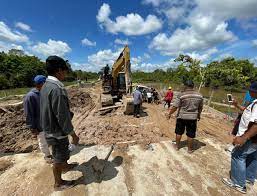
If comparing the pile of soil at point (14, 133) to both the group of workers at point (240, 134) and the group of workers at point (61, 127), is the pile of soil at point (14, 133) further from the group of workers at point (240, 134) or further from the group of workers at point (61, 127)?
the group of workers at point (240, 134)

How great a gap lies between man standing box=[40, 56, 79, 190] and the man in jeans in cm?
248

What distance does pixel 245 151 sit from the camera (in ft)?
8.45

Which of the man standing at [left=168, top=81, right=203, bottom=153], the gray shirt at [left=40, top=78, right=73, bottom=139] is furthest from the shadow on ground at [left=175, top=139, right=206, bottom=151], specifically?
the gray shirt at [left=40, top=78, right=73, bottom=139]

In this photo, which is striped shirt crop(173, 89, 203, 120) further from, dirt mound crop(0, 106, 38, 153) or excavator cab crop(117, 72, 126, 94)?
excavator cab crop(117, 72, 126, 94)

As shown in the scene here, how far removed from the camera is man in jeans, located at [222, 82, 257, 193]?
2357mm

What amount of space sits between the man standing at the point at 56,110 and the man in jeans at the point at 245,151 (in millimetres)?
2481

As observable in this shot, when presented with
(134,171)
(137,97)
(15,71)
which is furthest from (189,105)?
(15,71)

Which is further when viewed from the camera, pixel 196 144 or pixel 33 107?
pixel 196 144

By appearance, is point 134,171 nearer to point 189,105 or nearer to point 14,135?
point 189,105

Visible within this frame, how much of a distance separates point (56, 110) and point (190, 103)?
2641 millimetres

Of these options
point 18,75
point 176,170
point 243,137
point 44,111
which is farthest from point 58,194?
point 18,75

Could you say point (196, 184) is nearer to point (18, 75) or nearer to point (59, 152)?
point (59, 152)

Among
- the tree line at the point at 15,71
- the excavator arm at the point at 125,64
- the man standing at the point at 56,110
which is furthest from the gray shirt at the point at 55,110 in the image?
the tree line at the point at 15,71

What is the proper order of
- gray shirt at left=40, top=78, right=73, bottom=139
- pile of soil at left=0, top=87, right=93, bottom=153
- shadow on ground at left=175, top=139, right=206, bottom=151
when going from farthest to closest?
pile of soil at left=0, top=87, right=93, bottom=153 → shadow on ground at left=175, top=139, right=206, bottom=151 → gray shirt at left=40, top=78, right=73, bottom=139
